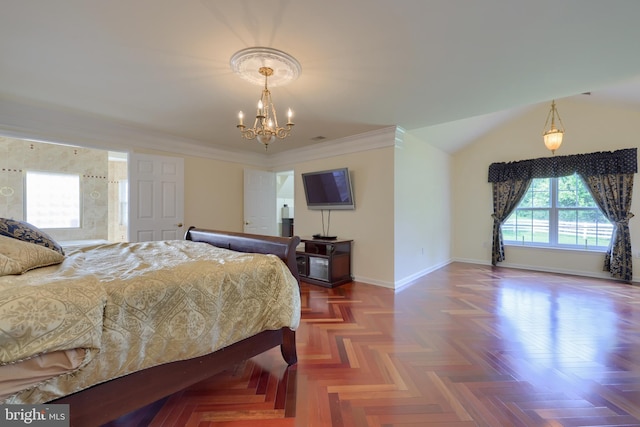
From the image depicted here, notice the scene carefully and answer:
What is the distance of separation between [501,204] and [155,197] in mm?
6198

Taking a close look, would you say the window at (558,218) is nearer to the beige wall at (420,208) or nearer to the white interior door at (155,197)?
the beige wall at (420,208)

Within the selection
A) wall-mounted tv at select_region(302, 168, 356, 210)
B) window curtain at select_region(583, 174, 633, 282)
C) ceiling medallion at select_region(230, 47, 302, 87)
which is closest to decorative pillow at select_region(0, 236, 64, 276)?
ceiling medallion at select_region(230, 47, 302, 87)

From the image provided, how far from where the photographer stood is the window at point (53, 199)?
519cm

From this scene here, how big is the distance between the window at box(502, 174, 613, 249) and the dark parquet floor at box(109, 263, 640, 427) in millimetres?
1860

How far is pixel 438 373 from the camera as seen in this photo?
1.78 m

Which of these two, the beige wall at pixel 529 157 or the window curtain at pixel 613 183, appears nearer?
the window curtain at pixel 613 183

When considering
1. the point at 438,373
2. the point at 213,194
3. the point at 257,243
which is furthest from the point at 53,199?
the point at 438,373

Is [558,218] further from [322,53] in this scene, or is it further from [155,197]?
[155,197]

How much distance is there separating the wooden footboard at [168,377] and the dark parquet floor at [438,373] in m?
0.19

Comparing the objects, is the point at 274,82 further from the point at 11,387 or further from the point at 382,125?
the point at 11,387

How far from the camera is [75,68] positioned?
7.25 feet

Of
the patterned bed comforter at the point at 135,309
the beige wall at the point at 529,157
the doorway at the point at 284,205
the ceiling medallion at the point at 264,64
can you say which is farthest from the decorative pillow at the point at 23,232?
the doorway at the point at 284,205

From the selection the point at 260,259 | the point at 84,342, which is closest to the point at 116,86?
the point at 260,259

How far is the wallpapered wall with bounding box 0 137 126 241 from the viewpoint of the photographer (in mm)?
4895
